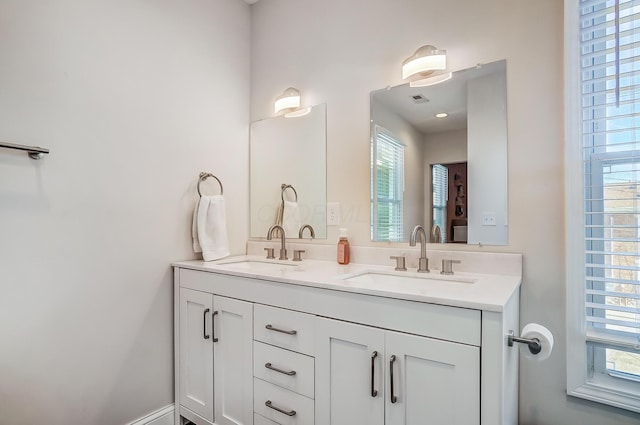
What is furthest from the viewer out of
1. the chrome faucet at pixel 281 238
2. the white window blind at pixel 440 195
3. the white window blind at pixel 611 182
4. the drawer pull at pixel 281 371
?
the chrome faucet at pixel 281 238

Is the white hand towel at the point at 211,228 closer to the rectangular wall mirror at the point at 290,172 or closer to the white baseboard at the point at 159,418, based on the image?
the rectangular wall mirror at the point at 290,172

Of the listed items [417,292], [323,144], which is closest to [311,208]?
[323,144]

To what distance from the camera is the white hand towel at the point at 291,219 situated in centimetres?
208

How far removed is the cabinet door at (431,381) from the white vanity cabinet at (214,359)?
0.67 m

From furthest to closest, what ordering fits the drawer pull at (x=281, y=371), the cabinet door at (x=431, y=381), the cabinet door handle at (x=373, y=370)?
the drawer pull at (x=281, y=371)
the cabinet door handle at (x=373, y=370)
the cabinet door at (x=431, y=381)

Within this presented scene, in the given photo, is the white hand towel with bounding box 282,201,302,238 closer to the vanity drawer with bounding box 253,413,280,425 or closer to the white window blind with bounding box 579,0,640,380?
the vanity drawer with bounding box 253,413,280,425

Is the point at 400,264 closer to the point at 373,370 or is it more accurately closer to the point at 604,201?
the point at 373,370

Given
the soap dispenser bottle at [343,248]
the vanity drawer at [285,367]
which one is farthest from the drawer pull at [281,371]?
the soap dispenser bottle at [343,248]

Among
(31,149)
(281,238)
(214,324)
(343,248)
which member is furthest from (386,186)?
(31,149)

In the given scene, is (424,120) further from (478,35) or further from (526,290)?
(526,290)

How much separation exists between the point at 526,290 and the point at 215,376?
1425 millimetres

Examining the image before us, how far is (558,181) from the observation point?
1.31 m

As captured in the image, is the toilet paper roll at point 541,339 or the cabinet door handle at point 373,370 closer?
the toilet paper roll at point 541,339

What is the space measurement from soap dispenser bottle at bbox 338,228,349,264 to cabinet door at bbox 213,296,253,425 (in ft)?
1.81
